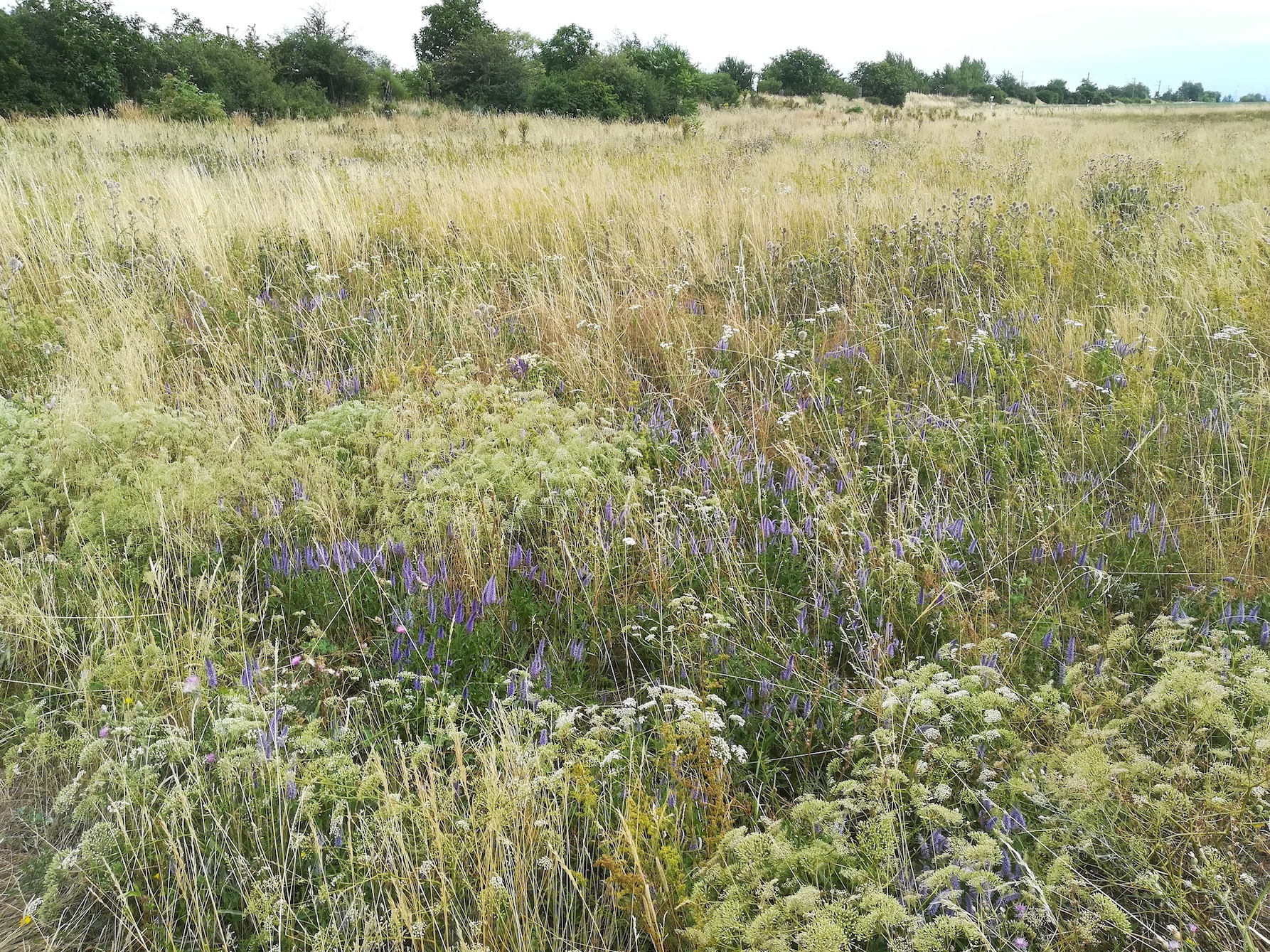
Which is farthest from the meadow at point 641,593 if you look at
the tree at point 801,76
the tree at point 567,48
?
the tree at point 801,76

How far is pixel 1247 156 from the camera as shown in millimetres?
12672

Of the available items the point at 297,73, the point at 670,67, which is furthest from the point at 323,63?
the point at 670,67

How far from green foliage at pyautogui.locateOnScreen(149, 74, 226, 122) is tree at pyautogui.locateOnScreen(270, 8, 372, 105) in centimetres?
855

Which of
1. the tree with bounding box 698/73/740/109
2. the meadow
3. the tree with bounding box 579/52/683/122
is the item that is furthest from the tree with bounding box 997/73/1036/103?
the meadow

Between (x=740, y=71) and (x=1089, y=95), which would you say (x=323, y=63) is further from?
(x=1089, y=95)

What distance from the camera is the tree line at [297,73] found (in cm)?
2298

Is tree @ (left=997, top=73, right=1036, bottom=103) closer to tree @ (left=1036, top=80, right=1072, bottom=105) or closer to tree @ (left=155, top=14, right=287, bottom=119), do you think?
tree @ (left=1036, top=80, right=1072, bottom=105)

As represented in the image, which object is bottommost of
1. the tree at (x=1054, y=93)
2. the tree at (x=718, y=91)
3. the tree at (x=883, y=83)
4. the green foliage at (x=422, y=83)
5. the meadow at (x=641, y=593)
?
the meadow at (x=641, y=593)

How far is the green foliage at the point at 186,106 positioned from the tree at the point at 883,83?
38.2 meters

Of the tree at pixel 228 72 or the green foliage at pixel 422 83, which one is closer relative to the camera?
the tree at pixel 228 72

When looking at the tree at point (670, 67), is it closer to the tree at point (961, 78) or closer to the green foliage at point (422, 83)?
the green foliage at point (422, 83)

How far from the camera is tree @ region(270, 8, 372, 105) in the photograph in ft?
97.7

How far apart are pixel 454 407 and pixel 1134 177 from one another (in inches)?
358

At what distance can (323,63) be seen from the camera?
29.9 meters
